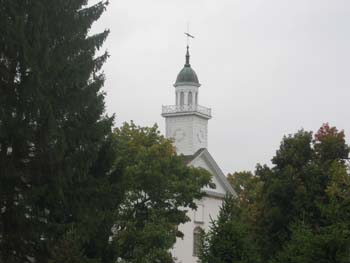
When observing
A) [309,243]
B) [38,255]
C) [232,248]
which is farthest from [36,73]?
[309,243]

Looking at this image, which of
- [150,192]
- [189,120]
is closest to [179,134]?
[189,120]

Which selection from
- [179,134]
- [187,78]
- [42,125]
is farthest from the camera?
[187,78]

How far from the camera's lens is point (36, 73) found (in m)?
26.1

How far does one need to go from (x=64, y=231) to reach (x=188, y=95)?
4175 cm

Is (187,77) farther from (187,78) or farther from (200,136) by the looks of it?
(200,136)

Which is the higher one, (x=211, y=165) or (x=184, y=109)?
(x=184, y=109)

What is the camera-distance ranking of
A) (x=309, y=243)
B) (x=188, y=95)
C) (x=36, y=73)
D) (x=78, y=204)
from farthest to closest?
(x=188, y=95), (x=309, y=243), (x=78, y=204), (x=36, y=73)

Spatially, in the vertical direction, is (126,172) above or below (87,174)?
above

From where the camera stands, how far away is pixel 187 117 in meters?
68.2

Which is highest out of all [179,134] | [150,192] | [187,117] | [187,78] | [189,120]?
[187,78]

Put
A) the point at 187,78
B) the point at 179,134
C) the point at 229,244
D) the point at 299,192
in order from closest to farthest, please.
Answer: the point at 229,244
the point at 299,192
the point at 179,134
the point at 187,78

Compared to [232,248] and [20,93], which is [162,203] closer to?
[232,248]

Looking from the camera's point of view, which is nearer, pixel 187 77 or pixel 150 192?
pixel 150 192

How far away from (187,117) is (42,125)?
1657 inches
